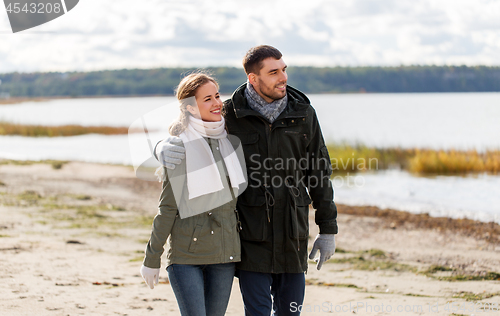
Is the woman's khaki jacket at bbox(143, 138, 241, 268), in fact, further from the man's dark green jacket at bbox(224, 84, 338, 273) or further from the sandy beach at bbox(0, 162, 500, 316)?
the sandy beach at bbox(0, 162, 500, 316)

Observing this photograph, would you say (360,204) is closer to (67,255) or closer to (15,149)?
(67,255)

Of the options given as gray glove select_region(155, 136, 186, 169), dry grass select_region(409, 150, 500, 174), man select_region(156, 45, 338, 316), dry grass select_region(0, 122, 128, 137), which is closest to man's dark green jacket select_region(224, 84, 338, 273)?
man select_region(156, 45, 338, 316)

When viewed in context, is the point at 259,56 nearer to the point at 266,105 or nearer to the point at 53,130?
the point at 266,105

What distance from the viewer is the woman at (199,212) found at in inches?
108

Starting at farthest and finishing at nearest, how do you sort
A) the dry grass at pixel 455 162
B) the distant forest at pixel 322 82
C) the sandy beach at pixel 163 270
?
the distant forest at pixel 322 82
the dry grass at pixel 455 162
the sandy beach at pixel 163 270

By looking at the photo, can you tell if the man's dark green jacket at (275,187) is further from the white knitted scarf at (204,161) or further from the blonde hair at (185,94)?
the blonde hair at (185,94)

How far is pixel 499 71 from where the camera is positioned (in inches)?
3770

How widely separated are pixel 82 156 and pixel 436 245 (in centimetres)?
1743

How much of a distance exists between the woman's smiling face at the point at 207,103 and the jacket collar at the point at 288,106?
0.76 feet

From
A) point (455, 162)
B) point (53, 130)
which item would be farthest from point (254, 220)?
point (53, 130)

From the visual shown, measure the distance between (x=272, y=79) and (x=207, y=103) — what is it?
1.56 ft

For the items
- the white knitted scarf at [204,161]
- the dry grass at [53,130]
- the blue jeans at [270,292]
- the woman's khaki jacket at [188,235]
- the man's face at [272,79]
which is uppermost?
the dry grass at [53,130]

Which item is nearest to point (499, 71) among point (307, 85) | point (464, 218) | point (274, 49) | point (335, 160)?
point (307, 85)

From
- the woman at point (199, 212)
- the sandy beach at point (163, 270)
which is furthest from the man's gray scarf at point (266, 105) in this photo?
the sandy beach at point (163, 270)
